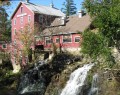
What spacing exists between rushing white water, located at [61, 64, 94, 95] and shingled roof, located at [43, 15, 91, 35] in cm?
1319

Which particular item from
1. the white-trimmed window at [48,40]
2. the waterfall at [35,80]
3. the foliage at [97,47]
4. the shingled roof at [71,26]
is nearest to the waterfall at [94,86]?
the foliage at [97,47]

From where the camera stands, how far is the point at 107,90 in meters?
26.8

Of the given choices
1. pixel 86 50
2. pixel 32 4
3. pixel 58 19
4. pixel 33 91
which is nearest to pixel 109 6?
pixel 86 50

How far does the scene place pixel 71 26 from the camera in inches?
1925

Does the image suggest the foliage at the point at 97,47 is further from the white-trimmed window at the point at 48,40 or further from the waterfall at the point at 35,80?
the white-trimmed window at the point at 48,40

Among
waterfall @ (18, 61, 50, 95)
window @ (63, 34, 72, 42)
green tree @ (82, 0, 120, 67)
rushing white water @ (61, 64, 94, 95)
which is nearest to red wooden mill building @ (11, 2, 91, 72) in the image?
window @ (63, 34, 72, 42)

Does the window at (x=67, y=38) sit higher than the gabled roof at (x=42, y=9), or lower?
lower

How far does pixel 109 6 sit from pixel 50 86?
1295 cm

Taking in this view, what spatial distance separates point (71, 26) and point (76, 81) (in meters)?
18.2

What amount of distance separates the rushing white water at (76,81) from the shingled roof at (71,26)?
1319 cm

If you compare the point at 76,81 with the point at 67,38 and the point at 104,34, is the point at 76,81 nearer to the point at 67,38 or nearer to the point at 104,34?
the point at 104,34

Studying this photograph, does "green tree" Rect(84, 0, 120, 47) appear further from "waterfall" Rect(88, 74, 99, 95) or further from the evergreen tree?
the evergreen tree

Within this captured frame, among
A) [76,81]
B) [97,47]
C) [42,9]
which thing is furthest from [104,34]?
[42,9]

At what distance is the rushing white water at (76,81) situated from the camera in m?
30.5
